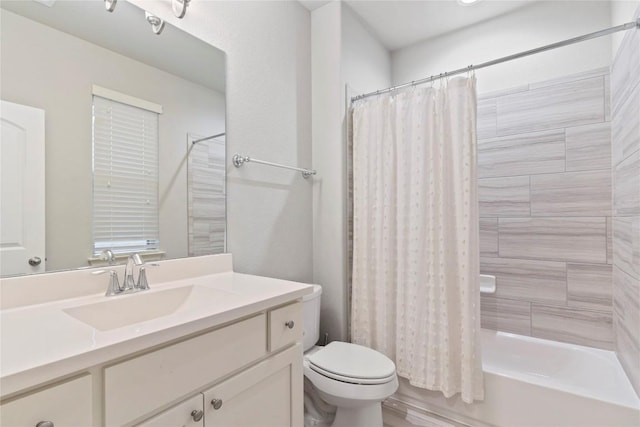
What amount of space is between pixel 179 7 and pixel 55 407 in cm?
147

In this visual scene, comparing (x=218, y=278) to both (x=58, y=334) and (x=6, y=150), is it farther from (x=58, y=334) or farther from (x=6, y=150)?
(x=6, y=150)

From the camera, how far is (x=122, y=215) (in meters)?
1.21

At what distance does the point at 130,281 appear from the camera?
1132mm

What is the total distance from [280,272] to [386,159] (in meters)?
0.92

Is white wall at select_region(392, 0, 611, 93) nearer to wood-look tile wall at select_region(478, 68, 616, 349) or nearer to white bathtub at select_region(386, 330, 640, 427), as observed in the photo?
wood-look tile wall at select_region(478, 68, 616, 349)

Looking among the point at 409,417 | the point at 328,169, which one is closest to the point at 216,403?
the point at 409,417

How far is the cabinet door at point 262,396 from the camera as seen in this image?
0.89 m

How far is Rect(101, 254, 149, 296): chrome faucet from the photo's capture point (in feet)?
3.55

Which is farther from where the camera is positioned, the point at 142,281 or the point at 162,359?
the point at 142,281

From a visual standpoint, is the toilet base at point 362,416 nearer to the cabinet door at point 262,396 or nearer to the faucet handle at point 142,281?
the cabinet door at point 262,396

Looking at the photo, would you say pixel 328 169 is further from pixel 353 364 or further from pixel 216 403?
pixel 216 403

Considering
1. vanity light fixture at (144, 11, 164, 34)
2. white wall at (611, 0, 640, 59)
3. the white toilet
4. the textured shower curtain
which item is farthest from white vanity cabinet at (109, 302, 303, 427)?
white wall at (611, 0, 640, 59)

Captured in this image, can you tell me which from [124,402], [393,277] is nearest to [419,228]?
[393,277]

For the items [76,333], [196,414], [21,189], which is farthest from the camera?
[21,189]
